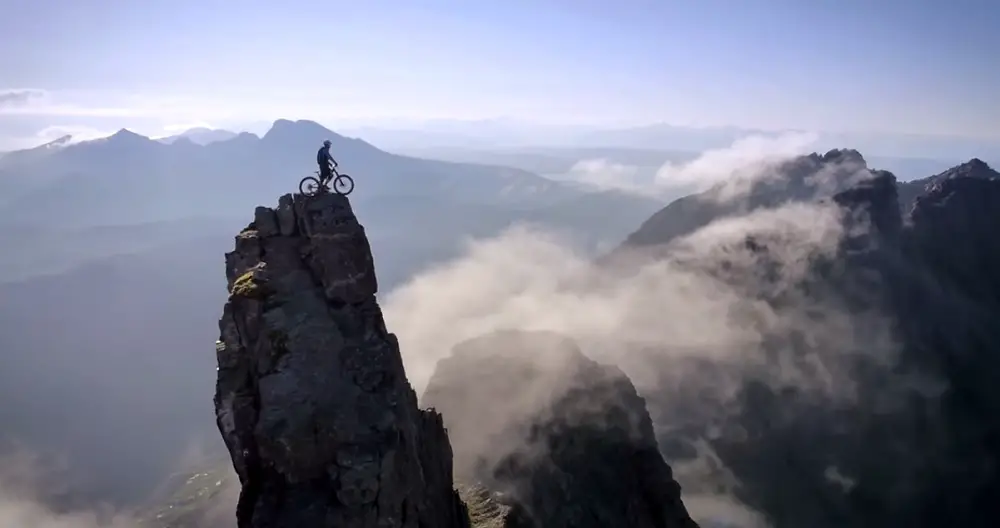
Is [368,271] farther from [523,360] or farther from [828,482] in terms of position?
[828,482]

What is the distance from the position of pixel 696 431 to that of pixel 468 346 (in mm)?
83577

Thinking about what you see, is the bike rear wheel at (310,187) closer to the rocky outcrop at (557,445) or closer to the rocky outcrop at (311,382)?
the rocky outcrop at (311,382)

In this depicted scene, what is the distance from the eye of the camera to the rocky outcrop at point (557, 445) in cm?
9031

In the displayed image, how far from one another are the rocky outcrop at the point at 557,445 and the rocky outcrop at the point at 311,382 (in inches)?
1569

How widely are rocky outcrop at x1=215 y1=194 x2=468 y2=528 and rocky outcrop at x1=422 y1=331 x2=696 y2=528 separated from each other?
131 feet

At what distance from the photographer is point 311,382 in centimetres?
4269

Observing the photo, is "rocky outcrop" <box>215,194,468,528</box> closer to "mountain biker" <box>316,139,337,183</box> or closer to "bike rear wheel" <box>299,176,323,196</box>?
"bike rear wheel" <box>299,176,323,196</box>

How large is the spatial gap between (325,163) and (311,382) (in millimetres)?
16178

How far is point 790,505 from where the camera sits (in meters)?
180

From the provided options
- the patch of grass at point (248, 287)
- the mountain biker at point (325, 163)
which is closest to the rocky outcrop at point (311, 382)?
the patch of grass at point (248, 287)

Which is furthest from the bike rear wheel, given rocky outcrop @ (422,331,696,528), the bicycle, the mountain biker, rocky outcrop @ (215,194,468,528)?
rocky outcrop @ (422,331,696,528)

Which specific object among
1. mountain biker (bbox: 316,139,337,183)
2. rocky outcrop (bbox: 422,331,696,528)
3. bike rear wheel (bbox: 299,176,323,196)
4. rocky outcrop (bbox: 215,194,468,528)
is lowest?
rocky outcrop (bbox: 422,331,696,528)

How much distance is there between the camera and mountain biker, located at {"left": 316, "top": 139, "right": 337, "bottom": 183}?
48.1 metres

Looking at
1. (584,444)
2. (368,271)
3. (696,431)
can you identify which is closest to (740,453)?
(696,431)
